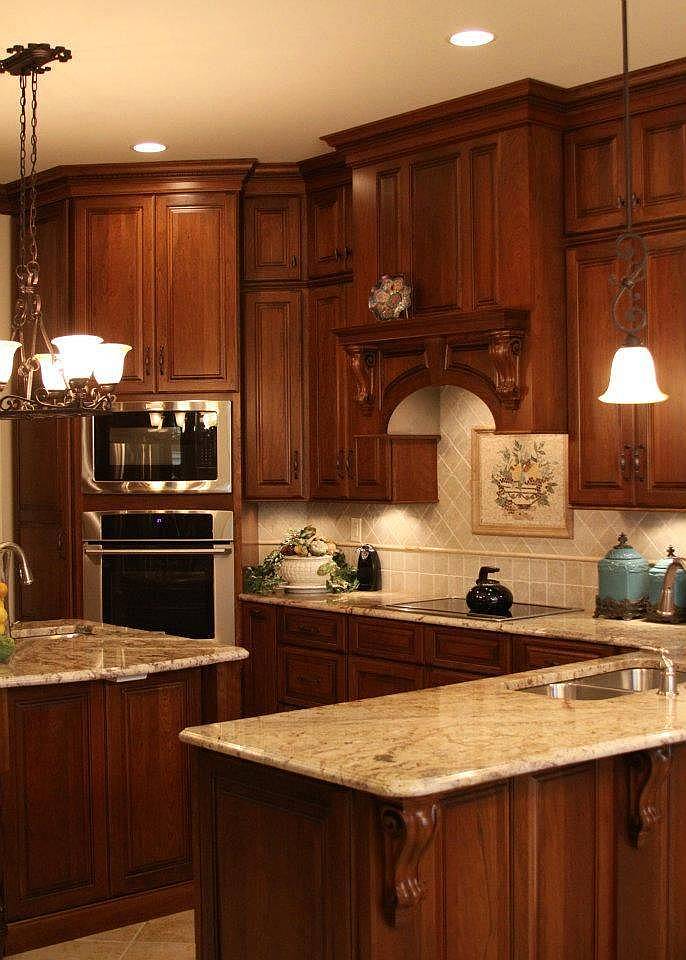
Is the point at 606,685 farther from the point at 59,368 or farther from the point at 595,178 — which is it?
the point at 595,178

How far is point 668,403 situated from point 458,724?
2.11 m

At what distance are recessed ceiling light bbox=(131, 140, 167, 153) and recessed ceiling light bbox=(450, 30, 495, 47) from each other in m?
1.74

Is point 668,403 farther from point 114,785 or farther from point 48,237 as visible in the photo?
point 48,237

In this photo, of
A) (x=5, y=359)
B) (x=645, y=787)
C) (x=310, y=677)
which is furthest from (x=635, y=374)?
(x=310, y=677)

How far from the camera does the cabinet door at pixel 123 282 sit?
19.4 ft

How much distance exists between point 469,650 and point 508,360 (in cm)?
113

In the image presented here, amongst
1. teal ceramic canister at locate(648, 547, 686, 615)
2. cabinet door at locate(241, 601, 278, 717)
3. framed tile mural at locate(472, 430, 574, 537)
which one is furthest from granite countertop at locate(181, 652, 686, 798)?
cabinet door at locate(241, 601, 278, 717)

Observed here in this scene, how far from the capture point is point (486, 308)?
489 centimetres

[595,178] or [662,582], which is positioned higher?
[595,178]

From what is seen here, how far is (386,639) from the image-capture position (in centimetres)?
517

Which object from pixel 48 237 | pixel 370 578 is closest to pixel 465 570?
pixel 370 578

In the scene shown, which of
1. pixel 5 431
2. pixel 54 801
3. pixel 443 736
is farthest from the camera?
pixel 5 431

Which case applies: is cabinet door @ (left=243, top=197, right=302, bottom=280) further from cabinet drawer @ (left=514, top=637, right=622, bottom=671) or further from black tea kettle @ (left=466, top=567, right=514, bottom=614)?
cabinet drawer @ (left=514, top=637, right=622, bottom=671)

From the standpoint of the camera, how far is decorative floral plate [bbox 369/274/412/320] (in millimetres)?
5168
